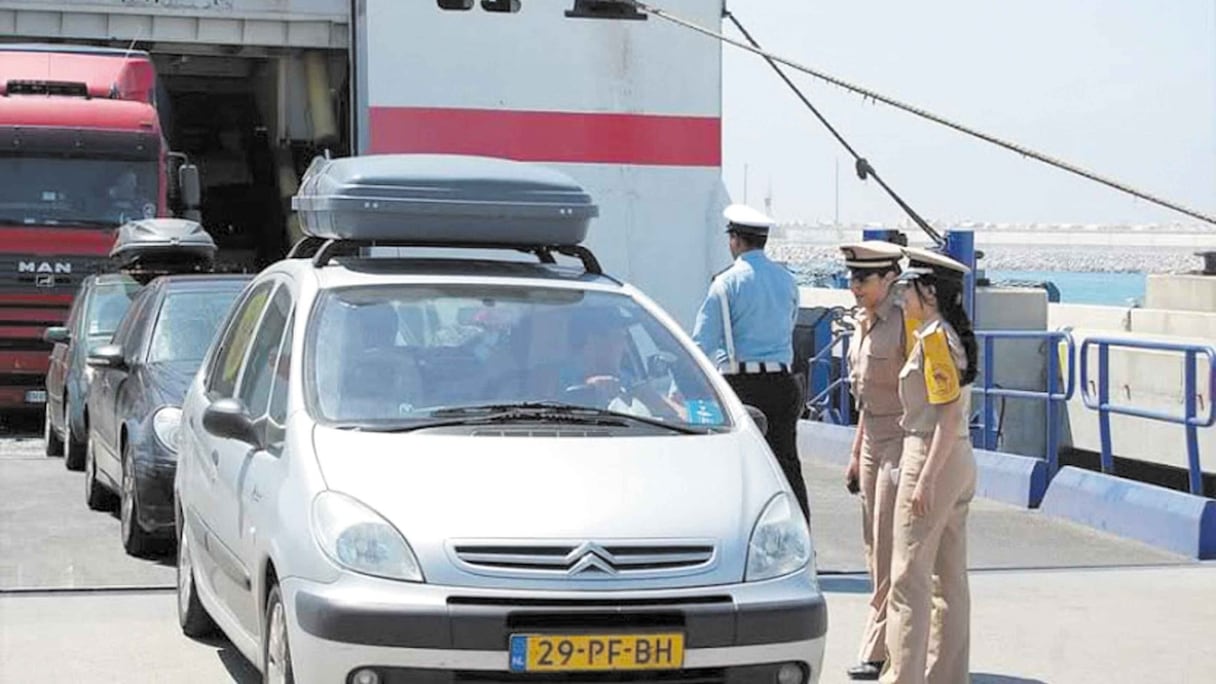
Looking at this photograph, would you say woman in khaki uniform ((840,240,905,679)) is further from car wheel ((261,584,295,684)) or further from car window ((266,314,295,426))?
car wheel ((261,584,295,684))

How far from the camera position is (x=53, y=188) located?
17.4m

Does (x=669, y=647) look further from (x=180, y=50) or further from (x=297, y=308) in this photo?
(x=180, y=50)

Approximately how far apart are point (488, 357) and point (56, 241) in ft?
38.6

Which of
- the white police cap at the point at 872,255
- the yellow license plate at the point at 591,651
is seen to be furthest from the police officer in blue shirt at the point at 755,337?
the yellow license plate at the point at 591,651

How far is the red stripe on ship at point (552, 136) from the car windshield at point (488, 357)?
357 inches

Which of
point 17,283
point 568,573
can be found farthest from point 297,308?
point 17,283

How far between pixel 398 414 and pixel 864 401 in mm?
1945

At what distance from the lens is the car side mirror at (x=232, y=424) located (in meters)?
6.39

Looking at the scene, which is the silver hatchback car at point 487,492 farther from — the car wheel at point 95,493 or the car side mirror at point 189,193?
the car side mirror at point 189,193

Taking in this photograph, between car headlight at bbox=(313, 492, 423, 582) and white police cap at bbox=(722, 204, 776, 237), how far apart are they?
11.9 feet

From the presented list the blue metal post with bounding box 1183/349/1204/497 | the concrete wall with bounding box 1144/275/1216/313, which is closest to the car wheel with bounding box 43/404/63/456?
the blue metal post with bounding box 1183/349/1204/497

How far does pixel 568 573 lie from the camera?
5387 millimetres

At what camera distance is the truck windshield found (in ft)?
56.6

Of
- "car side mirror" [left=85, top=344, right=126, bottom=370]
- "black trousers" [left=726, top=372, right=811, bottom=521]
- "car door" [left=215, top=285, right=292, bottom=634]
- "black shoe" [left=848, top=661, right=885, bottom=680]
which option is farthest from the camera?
"car side mirror" [left=85, top=344, right=126, bottom=370]
